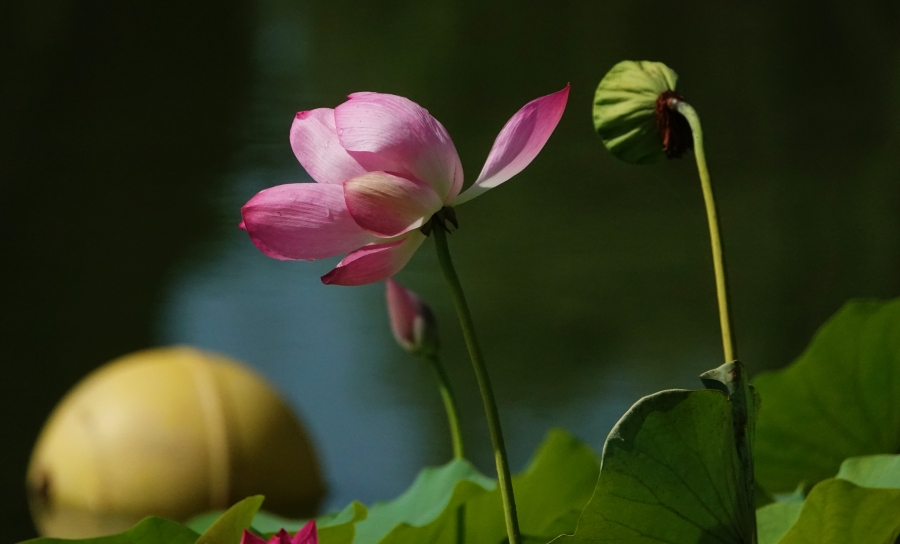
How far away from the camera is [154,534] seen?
0.29m

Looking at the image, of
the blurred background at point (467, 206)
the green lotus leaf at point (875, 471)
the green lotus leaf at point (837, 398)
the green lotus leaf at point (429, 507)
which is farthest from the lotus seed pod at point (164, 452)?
the blurred background at point (467, 206)

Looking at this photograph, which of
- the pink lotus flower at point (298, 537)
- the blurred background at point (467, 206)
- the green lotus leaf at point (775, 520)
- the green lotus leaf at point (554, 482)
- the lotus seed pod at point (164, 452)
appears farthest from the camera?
the blurred background at point (467, 206)

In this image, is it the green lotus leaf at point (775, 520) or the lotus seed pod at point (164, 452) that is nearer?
the green lotus leaf at point (775, 520)

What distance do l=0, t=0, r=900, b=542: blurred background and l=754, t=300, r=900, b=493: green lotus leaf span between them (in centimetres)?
139

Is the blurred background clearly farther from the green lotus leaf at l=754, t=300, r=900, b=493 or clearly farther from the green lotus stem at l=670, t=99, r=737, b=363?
the green lotus stem at l=670, t=99, r=737, b=363

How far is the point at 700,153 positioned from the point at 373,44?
78.0 inches

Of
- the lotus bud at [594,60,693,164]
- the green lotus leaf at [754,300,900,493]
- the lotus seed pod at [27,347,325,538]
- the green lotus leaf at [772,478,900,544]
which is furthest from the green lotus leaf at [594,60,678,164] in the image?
the lotus seed pod at [27,347,325,538]

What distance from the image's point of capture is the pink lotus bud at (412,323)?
1.66ft

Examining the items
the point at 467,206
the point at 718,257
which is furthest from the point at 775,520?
the point at 467,206

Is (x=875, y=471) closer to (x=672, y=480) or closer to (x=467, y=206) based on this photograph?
(x=672, y=480)

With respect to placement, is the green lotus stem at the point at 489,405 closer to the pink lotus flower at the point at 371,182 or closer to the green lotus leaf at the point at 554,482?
the pink lotus flower at the point at 371,182

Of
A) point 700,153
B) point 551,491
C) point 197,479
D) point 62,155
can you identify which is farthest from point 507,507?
point 62,155

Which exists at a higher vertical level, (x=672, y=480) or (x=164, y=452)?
(x=672, y=480)

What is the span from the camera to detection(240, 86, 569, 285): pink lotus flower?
0.20 metres
